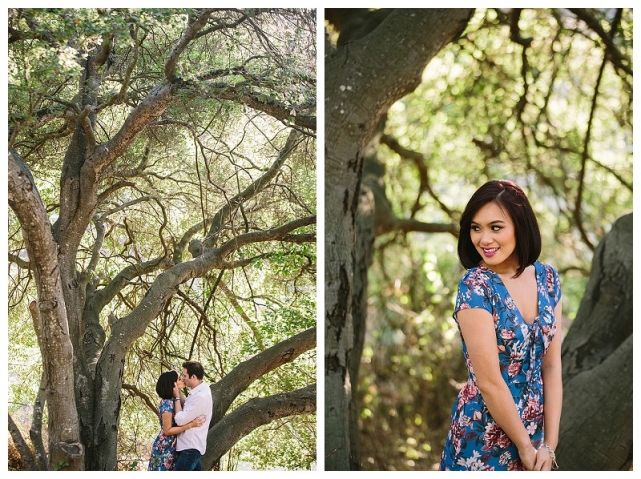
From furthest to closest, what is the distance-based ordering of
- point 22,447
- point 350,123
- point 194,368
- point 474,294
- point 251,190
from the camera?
point 251,190 → point 194,368 → point 22,447 → point 350,123 → point 474,294

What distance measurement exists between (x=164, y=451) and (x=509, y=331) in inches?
72.3

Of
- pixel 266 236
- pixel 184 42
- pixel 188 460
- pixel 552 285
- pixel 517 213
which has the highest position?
pixel 184 42

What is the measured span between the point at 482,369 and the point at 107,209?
2157 millimetres

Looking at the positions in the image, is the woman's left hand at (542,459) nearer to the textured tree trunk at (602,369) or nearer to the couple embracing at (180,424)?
the textured tree trunk at (602,369)

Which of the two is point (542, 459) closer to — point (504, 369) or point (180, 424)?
point (504, 369)

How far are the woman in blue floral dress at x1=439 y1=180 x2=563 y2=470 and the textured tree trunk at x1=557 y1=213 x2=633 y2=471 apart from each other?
3.89ft

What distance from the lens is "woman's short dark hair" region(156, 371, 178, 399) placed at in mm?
3123

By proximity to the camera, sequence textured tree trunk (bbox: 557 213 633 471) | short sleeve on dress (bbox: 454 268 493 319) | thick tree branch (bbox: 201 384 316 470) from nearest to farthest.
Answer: short sleeve on dress (bbox: 454 268 493 319)
textured tree trunk (bbox: 557 213 633 471)
thick tree branch (bbox: 201 384 316 470)

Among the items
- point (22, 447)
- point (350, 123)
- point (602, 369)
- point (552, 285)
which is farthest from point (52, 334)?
point (602, 369)

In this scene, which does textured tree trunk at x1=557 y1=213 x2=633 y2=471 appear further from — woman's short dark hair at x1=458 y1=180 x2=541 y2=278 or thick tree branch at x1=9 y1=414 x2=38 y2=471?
thick tree branch at x1=9 y1=414 x2=38 y2=471

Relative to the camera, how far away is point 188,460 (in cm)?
306

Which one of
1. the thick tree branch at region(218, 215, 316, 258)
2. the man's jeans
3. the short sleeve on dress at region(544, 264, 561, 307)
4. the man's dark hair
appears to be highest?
the thick tree branch at region(218, 215, 316, 258)

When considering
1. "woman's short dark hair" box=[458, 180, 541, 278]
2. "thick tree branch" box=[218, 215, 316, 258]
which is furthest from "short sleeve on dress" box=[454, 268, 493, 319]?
"thick tree branch" box=[218, 215, 316, 258]

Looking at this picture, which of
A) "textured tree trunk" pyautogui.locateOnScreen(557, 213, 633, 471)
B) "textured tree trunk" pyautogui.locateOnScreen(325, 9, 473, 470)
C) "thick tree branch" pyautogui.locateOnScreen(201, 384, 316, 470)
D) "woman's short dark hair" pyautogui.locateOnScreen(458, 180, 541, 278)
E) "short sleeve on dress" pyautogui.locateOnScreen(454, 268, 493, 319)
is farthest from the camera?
"thick tree branch" pyautogui.locateOnScreen(201, 384, 316, 470)
